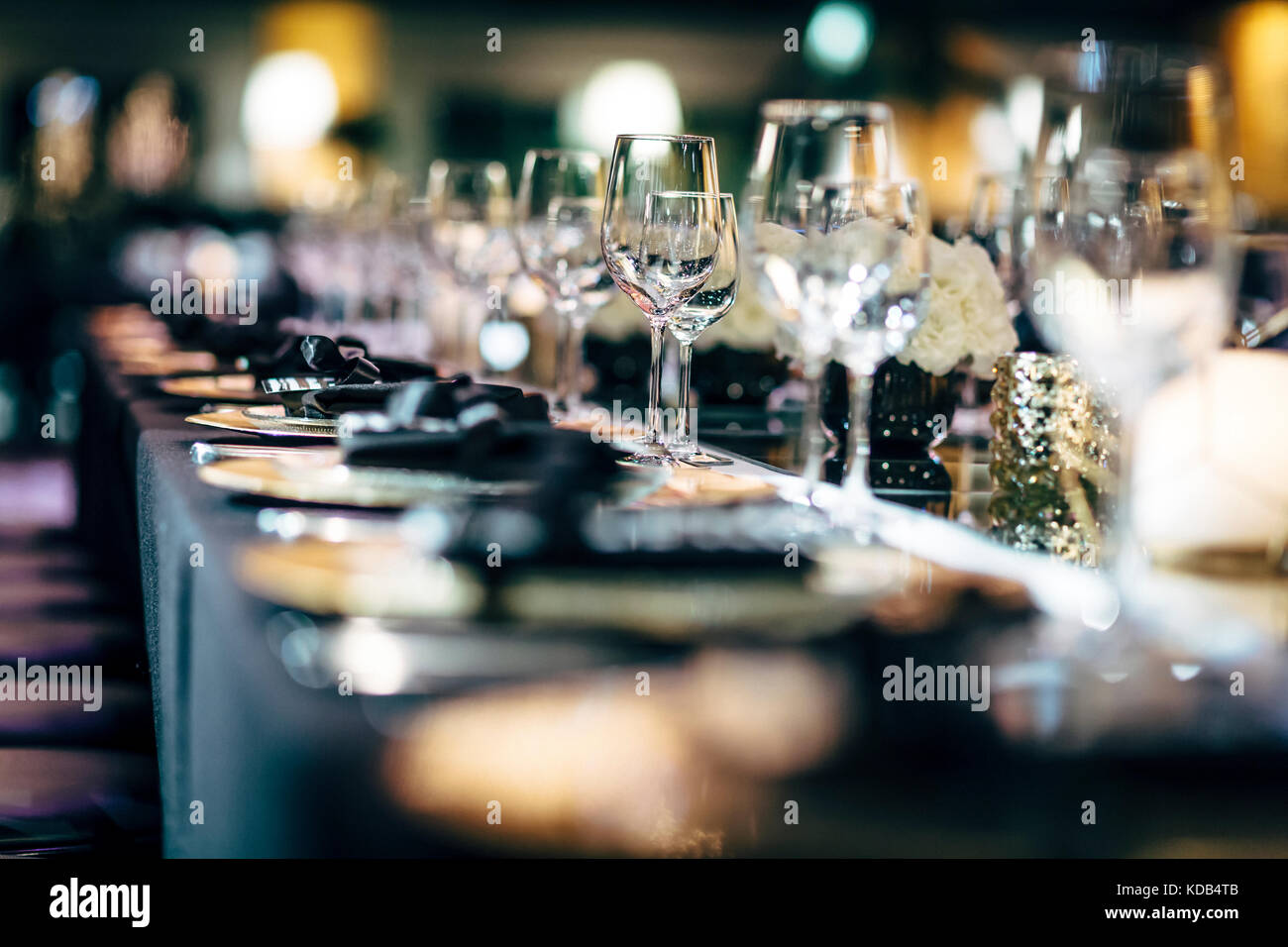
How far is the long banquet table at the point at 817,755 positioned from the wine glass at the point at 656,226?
1.71ft

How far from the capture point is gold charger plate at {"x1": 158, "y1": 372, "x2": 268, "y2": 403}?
158 cm

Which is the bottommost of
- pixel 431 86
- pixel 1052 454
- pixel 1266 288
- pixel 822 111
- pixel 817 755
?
pixel 817 755

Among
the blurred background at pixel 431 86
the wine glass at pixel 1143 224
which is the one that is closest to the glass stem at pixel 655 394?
the wine glass at pixel 1143 224

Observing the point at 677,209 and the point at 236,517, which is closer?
the point at 236,517

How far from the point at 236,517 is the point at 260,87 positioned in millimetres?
10310

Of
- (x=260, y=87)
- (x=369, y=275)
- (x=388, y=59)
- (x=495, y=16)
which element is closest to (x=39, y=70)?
(x=260, y=87)

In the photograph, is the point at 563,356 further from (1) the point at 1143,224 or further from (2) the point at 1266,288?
(1) the point at 1143,224

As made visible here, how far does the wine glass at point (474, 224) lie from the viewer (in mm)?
2299

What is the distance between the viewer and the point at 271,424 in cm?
123

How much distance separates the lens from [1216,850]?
0.61 metres

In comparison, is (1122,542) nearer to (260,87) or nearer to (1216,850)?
(1216,850)

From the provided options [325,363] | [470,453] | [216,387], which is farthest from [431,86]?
[470,453]

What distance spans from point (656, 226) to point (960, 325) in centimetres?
34
